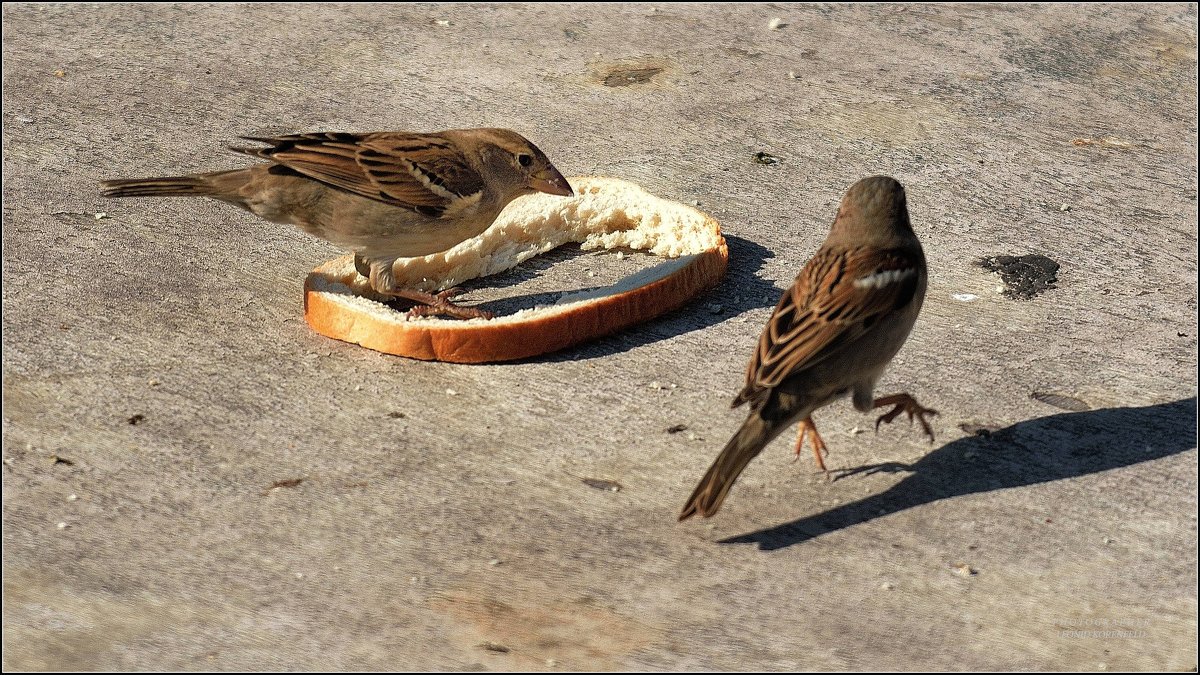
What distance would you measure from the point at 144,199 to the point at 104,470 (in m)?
2.74

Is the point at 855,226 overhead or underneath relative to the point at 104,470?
overhead

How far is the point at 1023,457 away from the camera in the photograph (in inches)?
210

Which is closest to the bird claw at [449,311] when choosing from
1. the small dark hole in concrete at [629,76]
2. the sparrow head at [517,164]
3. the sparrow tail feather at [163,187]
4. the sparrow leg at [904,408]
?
the sparrow head at [517,164]

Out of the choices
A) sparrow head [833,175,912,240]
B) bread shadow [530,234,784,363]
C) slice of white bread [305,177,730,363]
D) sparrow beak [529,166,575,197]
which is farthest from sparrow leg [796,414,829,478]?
sparrow beak [529,166,575,197]

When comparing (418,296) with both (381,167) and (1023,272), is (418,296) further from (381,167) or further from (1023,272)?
(1023,272)

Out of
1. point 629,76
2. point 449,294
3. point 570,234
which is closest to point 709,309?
point 570,234

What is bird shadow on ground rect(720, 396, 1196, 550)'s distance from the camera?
16.3ft

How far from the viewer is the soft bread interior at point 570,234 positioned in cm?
686

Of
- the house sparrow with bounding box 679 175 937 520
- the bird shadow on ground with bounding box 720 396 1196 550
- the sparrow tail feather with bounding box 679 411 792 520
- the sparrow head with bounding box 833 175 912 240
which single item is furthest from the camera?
the sparrow head with bounding box 833 175 912 240

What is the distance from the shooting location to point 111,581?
176 inches

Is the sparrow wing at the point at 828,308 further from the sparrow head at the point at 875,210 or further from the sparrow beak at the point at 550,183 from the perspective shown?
the sparrow beak at the point at 550,183

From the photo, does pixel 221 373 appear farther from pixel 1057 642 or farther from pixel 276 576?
pixel 1057 642

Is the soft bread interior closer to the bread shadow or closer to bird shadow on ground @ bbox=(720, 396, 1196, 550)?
the bread shadow

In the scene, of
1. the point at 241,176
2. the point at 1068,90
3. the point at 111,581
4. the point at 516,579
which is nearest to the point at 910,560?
the point at 516,579
